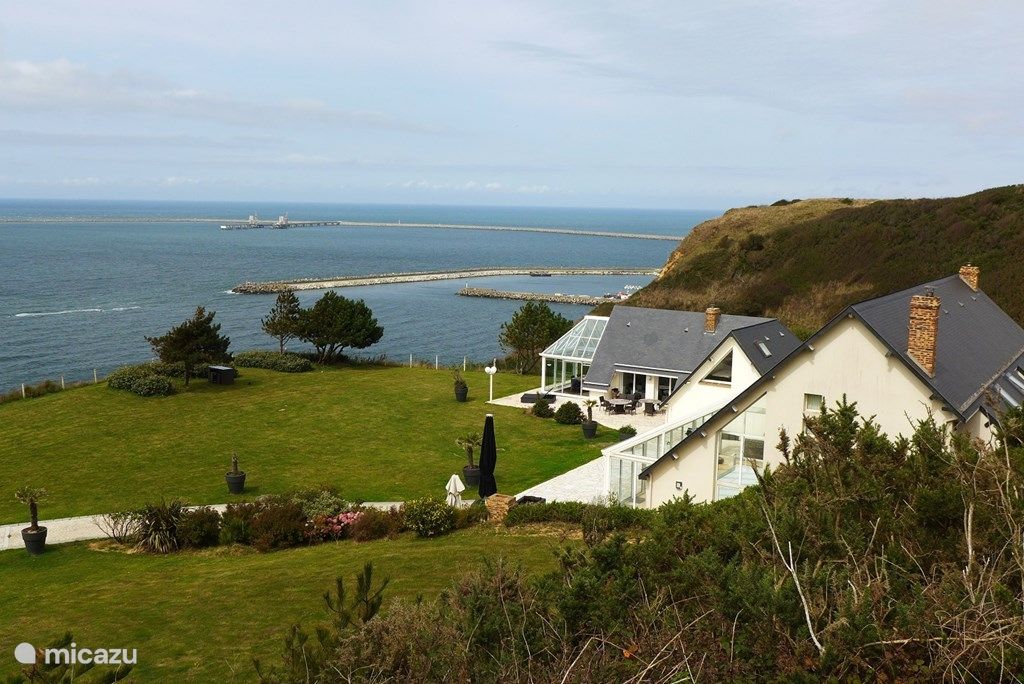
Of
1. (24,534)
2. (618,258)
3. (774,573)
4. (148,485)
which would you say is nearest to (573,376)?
(148,485)

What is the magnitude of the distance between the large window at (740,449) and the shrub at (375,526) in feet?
26.6

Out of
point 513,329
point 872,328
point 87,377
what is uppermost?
point 872,328

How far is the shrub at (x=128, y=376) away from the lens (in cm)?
3631

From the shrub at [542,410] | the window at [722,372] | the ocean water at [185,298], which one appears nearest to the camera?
the window at [722,372]

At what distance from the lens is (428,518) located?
1938 centimetres

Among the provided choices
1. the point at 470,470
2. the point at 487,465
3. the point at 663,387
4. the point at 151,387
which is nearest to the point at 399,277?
the point at 151,387

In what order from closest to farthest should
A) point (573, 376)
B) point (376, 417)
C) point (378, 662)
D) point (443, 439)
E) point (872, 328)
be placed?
point (378, 662) < point (872, 328) < point (443, 439) < point (376, 417) < point (573, 376)

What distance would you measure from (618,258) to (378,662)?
19490 cm

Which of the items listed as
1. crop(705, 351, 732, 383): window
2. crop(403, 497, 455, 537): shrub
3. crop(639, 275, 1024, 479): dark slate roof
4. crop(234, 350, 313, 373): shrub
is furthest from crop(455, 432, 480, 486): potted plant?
crop(234, 350, 313, 373): shrub

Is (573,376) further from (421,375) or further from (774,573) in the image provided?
(774,573)

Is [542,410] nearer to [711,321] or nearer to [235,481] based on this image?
[711,321]

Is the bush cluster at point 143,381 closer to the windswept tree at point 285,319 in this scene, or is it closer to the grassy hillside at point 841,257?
the windswept tree at point 285,319

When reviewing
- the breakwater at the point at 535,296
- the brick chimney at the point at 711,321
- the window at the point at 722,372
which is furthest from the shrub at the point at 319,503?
the breakwater at the point at 535,296

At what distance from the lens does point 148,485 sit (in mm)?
25109
